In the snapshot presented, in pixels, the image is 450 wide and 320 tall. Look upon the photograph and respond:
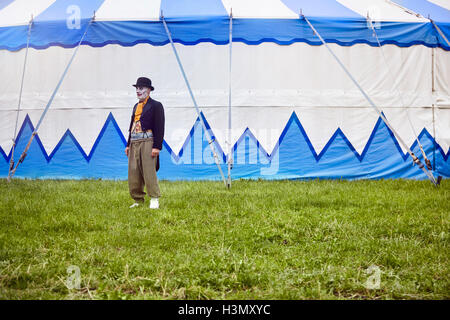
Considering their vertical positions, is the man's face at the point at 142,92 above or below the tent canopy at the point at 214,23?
→ below

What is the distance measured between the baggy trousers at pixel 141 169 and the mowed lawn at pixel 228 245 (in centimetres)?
20

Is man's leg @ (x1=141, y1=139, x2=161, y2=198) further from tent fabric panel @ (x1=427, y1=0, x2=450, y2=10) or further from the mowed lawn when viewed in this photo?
tent fabric panel @ (x1=427, y1=0, x2=450, y2=10)

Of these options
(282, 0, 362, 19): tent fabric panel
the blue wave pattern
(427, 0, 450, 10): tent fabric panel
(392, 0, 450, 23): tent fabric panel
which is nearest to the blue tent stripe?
(282, 0, 362, 19): tent fabric panel

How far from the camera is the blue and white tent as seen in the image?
5.91m

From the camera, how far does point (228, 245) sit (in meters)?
2.67

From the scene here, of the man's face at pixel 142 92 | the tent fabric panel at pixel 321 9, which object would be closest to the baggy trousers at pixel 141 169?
the man's face at pixel 142 92

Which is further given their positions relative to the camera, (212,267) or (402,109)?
(402,109)

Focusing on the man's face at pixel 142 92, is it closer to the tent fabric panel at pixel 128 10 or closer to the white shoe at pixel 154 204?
the white shoe at pixel 154 204

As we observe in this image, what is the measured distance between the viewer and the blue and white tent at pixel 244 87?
19.4ft

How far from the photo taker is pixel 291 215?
348cm

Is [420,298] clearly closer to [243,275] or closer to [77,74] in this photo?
[243,275]

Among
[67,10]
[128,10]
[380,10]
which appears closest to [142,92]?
[128,10]
